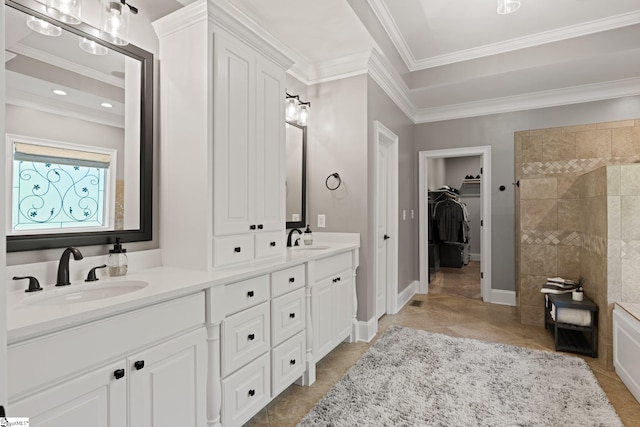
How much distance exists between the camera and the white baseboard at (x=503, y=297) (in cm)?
427

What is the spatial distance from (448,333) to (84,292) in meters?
3.05

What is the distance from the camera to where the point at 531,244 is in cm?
353

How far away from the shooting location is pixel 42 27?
4.74 feet

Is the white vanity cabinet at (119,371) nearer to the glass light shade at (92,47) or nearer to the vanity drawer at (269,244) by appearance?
the vanity drawer at (269,244)

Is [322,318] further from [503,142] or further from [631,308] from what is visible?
[503,142]

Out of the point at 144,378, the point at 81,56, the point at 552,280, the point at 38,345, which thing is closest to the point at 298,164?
the point at 81,56

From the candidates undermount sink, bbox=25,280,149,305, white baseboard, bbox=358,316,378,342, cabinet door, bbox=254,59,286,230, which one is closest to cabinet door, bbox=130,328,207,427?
undermount sink, bbox=25,280,149,305

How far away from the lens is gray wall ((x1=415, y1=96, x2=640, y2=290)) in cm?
404

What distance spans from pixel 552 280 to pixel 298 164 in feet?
8.89

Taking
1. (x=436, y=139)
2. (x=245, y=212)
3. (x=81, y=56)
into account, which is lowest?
(x=245, y=212)

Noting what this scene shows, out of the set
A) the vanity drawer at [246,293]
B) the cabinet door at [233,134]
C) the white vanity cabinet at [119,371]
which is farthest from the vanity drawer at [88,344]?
the cabinet door at [233,134]

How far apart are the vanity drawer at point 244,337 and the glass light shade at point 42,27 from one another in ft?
5.02

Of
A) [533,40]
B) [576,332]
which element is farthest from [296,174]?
[576,332]

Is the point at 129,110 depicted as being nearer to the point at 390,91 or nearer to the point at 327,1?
the point at 327,1
